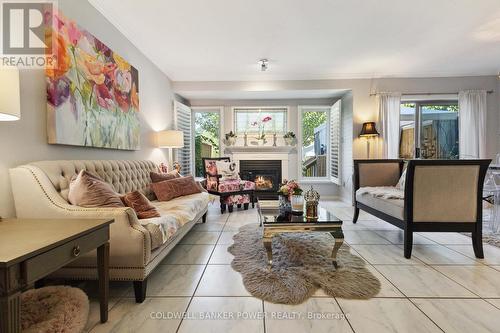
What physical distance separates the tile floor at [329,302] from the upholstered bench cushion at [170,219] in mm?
377

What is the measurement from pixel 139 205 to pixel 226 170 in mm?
2736

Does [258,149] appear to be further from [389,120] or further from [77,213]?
[77,213]

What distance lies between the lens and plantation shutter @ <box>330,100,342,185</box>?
5273 mm

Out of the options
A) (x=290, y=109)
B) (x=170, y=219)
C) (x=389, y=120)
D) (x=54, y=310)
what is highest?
(x=290, y=109)

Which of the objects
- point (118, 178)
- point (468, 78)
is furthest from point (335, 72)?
point (118, 178)

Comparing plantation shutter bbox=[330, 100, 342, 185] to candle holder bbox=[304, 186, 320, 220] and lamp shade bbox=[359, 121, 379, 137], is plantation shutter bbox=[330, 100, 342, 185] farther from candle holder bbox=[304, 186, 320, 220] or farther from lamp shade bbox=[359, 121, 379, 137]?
candle holder bbox=[304, 186, 320, 220]

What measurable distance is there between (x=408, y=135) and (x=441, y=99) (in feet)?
2.96

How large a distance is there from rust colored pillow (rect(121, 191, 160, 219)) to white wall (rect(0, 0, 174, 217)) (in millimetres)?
710

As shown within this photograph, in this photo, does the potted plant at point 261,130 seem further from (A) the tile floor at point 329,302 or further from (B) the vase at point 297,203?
(A) the tile floor at point 329,302

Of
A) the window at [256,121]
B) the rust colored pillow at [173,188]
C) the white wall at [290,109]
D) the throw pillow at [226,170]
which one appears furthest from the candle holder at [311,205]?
the window at [256,121]

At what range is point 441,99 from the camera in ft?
16.1

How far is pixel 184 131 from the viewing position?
5336 millimetres

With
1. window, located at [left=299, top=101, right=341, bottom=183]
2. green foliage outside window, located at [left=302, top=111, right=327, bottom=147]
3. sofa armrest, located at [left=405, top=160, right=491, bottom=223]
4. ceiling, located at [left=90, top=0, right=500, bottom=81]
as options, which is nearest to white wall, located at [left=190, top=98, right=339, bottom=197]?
window, located at [left=299, top=101, right=341, bottom=183]

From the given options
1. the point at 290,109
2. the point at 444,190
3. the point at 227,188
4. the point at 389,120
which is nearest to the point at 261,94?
the point at 290,109
